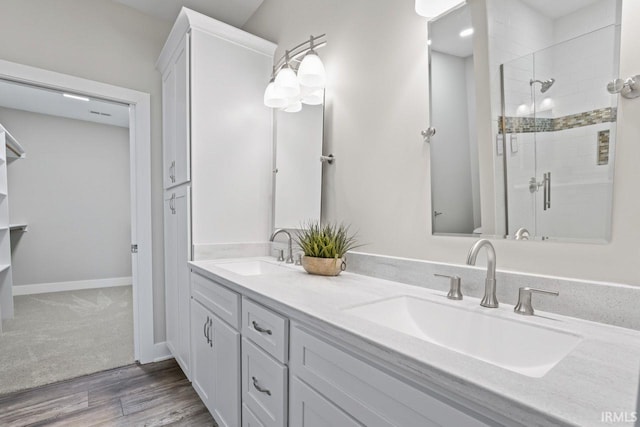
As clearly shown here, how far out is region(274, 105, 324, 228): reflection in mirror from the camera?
1826mm

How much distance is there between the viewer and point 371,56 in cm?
149

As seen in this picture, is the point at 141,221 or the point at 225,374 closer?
the point at 225,374

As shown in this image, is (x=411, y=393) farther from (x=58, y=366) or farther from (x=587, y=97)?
(x=58, y=366)

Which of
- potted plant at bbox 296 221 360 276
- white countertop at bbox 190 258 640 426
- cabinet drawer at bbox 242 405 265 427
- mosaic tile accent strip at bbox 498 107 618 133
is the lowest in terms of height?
cabinet drawer at bbox 242 405 265 427

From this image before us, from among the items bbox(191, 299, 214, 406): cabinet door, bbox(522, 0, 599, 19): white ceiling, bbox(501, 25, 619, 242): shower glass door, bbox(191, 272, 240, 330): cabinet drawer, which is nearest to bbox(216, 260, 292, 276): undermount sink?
bbox(191, 272, 240, 330): cabinet drawer

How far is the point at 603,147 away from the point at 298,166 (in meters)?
1.45

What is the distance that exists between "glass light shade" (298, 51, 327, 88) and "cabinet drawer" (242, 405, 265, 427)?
1.61 meters

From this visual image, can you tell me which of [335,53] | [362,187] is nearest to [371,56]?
[335,53]

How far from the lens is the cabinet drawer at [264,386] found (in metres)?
1.02

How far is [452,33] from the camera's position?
1174 mm

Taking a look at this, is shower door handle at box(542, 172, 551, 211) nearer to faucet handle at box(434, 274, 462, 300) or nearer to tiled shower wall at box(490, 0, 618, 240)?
tiled shower wall at box(490, 0, 618, 240)

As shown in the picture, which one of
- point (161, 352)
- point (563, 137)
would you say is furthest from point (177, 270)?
point (563, 137)

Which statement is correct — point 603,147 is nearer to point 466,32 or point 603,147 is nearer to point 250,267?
point 466,32

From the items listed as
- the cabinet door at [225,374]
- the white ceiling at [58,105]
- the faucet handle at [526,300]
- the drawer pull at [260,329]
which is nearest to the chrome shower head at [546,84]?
the faucet handle at [526,300]
